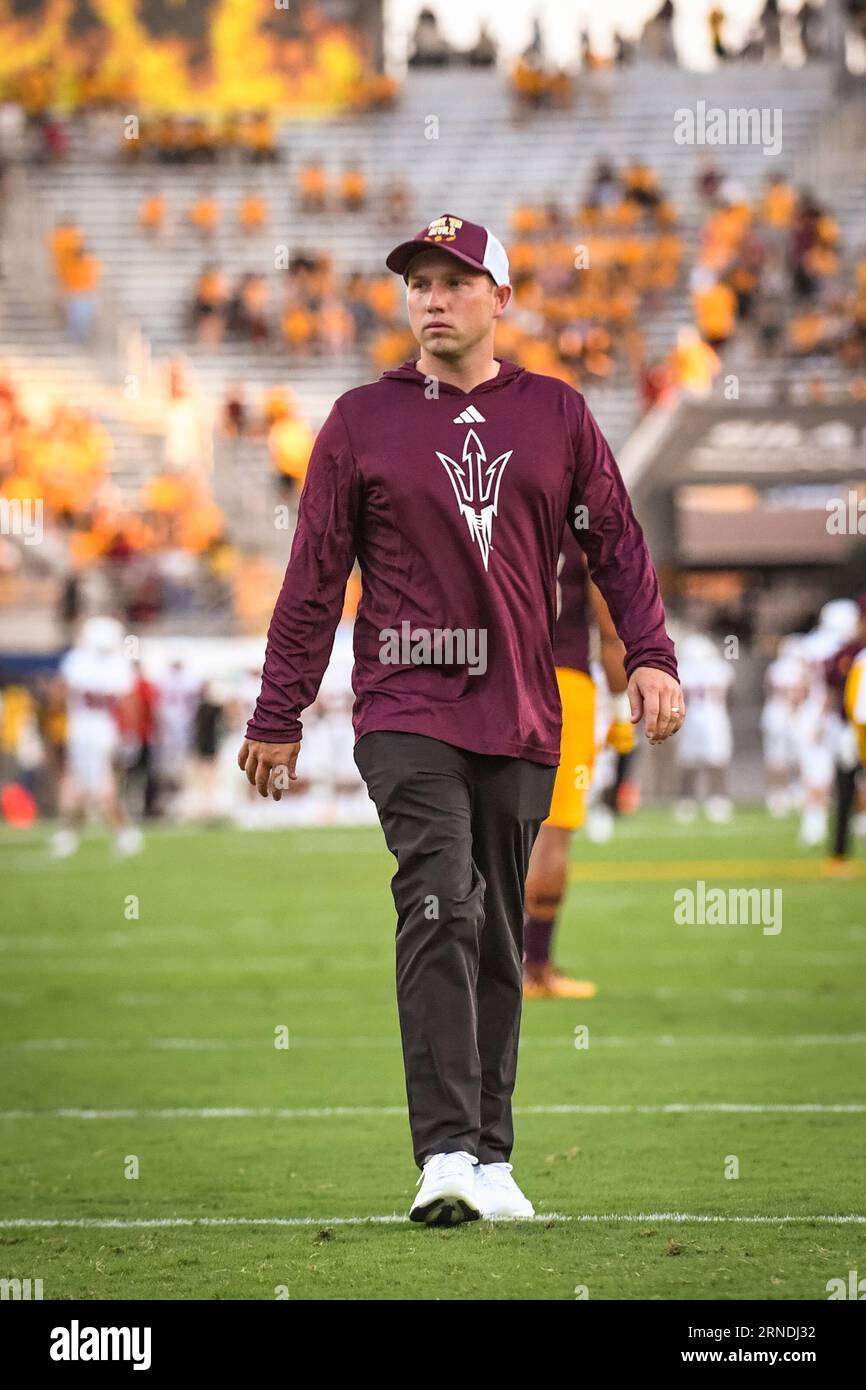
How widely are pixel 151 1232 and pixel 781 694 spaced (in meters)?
23.1

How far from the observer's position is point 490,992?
5.97 meters

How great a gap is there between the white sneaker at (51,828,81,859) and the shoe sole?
15810mm

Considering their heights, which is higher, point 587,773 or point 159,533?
point 159,533

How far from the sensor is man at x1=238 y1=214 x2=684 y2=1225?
571 cm

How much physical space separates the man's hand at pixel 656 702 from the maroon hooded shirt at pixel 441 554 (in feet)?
0.14

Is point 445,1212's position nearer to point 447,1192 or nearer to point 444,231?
point 447,1192

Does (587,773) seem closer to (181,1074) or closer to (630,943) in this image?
(181,1074)

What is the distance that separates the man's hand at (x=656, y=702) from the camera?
18.9 feet

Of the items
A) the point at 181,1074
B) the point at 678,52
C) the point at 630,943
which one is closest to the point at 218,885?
the point at 630,943

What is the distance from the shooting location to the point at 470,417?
19.0 feet
